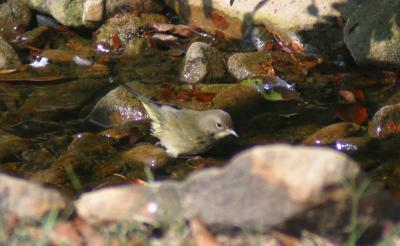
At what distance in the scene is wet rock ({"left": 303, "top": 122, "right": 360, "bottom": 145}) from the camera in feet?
25.3

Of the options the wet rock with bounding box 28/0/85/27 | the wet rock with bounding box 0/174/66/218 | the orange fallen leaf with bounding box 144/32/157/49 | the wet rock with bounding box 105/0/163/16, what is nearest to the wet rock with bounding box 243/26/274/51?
the orange fallen leaf with bounding box 144/32/157/49

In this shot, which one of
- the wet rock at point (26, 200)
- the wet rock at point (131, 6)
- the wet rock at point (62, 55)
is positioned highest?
the wet rock at point (26, 200)

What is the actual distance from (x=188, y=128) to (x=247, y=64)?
1.67 meters

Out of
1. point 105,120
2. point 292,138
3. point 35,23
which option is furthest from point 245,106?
point 35,23

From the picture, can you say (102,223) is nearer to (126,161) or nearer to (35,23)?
(126,161)

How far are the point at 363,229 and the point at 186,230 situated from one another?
74 cm

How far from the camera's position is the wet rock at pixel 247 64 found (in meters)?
9.35

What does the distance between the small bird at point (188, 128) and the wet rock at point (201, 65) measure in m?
1.10

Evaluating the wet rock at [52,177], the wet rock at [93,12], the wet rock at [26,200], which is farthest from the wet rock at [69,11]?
the wet rock at [26,200]

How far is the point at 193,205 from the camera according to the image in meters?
3.84

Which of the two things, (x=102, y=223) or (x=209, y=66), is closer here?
(x=102, y=223)

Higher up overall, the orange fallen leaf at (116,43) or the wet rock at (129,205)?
the wet rock at (129,205)

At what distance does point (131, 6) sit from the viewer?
11180mm

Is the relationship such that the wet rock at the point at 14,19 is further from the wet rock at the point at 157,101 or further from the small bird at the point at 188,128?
the small bird at the point at 188,128
